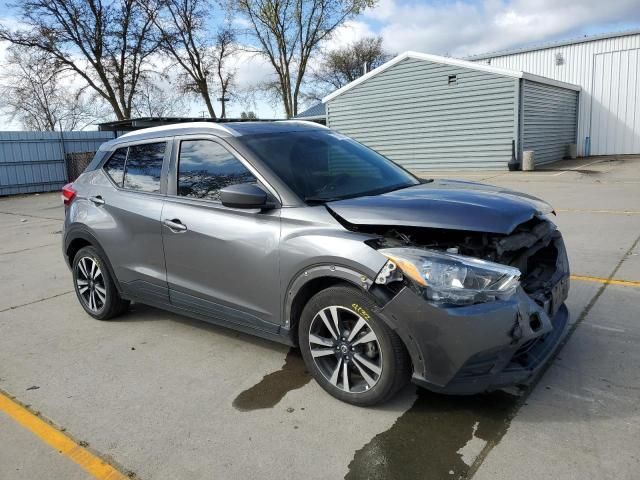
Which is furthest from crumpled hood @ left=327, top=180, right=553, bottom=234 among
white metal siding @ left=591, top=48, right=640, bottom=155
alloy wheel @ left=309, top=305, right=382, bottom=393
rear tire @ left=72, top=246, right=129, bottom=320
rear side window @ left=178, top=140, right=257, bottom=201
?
white metal siding @ left=591, top=48, right=640, bottom=155

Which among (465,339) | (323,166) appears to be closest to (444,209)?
(465,339)

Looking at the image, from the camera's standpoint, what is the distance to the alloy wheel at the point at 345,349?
288 centimetres

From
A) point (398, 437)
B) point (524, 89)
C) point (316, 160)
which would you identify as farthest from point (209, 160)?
point (524, 89)

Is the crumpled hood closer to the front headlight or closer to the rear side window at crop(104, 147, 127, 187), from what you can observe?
the front headlight

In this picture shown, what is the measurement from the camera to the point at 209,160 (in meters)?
3.74

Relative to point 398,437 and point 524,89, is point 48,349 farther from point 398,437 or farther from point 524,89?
point 524,89

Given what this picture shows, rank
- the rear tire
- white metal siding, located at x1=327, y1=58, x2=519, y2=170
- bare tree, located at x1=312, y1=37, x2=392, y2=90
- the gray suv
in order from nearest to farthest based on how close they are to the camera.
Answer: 1. the gray suv
2. the rear tire
3. white metal siding, located at x1=327, y1=58, x2=519, y2=170
4. bare tree, located at x1=312, y1=37, x2=392, y2=90

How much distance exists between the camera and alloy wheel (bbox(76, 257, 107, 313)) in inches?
183

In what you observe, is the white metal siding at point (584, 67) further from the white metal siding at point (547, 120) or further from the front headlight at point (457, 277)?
the front headlight at point (457, 277)

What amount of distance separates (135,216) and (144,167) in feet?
1.47

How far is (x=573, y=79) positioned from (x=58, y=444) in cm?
2523

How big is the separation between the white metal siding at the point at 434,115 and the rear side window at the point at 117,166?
50.4ft

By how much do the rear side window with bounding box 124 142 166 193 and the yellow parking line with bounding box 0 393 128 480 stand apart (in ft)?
5.87

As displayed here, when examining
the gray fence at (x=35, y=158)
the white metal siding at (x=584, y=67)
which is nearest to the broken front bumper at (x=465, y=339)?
the gray fence at (x=35, y=158)
